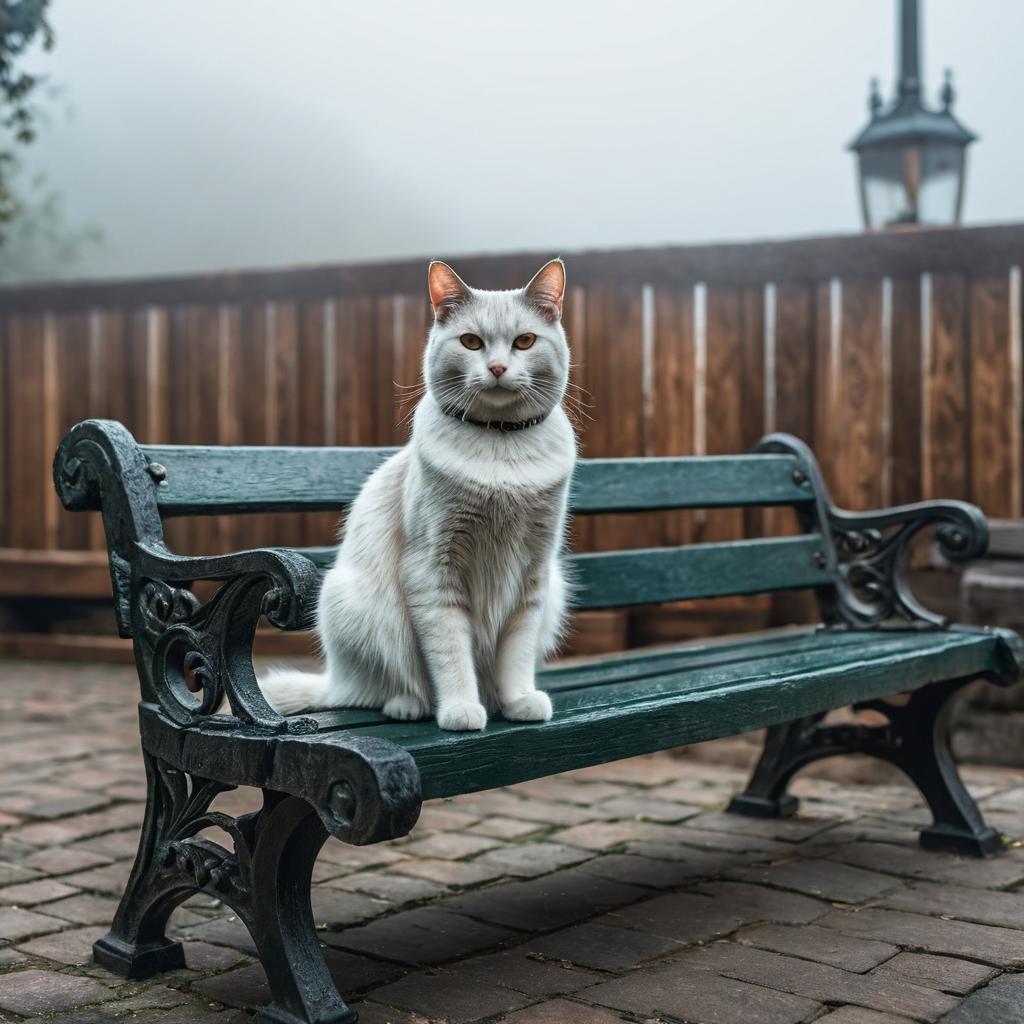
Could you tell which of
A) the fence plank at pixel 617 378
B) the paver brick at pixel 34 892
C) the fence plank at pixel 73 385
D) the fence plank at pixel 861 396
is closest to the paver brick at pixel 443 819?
the paver brick at pixel 34 892

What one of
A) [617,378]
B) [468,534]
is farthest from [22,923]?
[617,378]

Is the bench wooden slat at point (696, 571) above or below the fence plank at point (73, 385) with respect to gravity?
below

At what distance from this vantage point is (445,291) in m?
2.41

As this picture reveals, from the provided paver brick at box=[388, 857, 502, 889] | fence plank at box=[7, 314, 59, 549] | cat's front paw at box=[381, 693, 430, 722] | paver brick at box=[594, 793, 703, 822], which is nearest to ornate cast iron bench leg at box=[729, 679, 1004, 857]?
paver brick at box=[594, 793, 703, 822]

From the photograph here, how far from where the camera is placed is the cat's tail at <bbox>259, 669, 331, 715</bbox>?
8.55 feet

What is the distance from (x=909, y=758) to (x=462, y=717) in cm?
190

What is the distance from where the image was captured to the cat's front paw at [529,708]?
92.8 inches

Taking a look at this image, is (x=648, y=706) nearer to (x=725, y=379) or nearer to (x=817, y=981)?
(x=817, y=981)

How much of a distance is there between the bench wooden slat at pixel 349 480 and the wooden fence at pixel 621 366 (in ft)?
6.16

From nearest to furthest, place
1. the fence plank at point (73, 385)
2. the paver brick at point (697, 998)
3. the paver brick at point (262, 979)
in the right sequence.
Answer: the paver brick at point (697, 998) < the paver brick at point (262, 979) < the fence plank at point (73, 385)

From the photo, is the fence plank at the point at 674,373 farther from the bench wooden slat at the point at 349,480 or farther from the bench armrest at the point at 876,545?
the bench wooden slat at the point at 349,480

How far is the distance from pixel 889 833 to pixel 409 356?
147 inches

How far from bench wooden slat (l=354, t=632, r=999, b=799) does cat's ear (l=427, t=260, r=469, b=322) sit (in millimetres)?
796

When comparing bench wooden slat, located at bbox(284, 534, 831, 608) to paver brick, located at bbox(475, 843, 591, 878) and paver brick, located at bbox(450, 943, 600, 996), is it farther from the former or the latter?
paver brick, located at bbox(450, 943, 600, 996)
